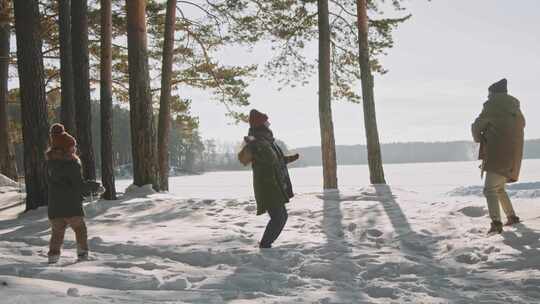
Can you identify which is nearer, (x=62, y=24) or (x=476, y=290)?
(x=476, y=290)

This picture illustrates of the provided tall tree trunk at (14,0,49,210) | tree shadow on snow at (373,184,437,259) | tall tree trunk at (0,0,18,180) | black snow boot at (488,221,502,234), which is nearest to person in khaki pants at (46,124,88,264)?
tree shadow on snow at (373,184,437,259)

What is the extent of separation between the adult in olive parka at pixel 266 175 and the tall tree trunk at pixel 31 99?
5753 millimetres

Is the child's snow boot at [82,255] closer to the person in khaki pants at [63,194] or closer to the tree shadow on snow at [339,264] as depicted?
the person in khaki pants at [63,194]

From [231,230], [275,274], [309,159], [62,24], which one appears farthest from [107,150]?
[309,159]

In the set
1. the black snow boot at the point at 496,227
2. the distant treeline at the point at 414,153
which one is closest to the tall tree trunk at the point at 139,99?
the black snow boot at the point at 496,227

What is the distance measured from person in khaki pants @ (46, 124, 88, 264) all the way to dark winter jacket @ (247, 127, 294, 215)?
2.01m

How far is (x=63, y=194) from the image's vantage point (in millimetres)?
5270

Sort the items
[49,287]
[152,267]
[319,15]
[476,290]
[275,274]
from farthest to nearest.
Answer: [319,15], [152,267], [275,274], [476,290], [49,287]

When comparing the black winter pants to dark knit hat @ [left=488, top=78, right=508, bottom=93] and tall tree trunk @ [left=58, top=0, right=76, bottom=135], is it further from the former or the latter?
tall tree trunk @ [left=58, top=0, right=76, bottom=135]

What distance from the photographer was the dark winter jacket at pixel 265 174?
19.0 feet

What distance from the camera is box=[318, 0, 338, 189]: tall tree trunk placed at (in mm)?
12695

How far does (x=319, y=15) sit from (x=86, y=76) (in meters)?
6.20

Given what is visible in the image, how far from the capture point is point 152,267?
498 centimetres

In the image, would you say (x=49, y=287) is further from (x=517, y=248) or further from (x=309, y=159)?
(x=309, y=159)
